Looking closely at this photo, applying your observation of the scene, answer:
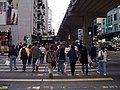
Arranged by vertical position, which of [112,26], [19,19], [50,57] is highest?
[112,26]

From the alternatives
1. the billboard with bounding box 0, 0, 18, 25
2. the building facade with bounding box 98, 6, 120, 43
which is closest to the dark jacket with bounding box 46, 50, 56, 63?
the billboard with bounding box 0, 0, 18, 25

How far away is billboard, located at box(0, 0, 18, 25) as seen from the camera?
69.3 m

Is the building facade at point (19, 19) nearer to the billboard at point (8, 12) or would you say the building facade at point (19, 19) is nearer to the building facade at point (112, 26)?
the billboard at point (8, 12)

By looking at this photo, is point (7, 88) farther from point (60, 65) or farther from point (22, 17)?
point (22, 17)

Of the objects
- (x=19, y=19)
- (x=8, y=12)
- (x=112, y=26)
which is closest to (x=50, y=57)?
(x=8, y=12)

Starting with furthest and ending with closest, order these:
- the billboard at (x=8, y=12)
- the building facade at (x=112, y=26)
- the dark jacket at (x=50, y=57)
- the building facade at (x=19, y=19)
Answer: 1. the building facade at (x=112, y=26)
2. the building facade at (x=19, y=19)
3. the billboard at (x=8, y=12)
4. the dark jacket at (x=50, y=57)

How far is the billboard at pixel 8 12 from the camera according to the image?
69275 millimetres

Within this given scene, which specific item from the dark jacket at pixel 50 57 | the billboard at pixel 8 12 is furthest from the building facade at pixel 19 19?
the dark jacket at pixel 50 57

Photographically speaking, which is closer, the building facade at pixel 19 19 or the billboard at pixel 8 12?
the billboard at pixel 8 12

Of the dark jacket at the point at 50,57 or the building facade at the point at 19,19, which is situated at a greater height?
the building facade at the point at 19,19

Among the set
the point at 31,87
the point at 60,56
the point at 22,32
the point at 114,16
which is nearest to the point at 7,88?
the point at 31,87

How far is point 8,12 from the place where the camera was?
231ft

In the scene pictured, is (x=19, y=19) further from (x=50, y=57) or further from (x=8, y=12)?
(x=50, y=57)

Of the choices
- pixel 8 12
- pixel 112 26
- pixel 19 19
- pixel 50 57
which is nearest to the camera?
pixel 50 57
